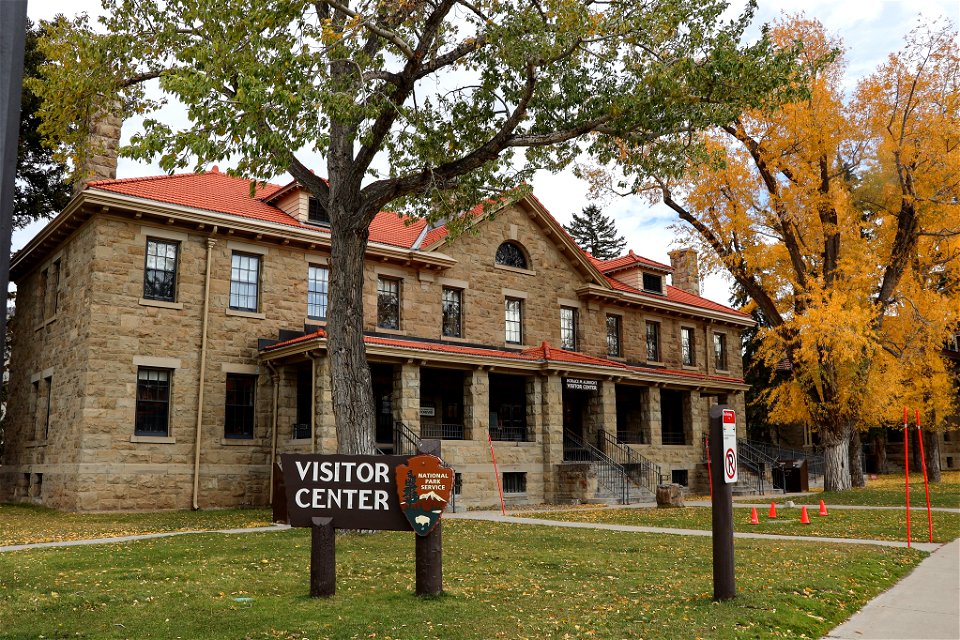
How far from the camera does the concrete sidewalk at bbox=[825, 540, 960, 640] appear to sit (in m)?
6.49

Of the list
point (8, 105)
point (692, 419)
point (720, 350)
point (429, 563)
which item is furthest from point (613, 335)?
point (8, 105)

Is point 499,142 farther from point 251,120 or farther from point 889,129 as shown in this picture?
point 889,129

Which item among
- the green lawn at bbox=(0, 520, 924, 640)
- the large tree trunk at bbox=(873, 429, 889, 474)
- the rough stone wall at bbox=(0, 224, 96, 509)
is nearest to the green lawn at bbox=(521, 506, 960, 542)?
the green lawn at bbox=(0, 520, 924, 640)

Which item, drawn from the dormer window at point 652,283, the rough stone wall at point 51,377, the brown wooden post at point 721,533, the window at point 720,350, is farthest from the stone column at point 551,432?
the brown wooden post at point 721,533

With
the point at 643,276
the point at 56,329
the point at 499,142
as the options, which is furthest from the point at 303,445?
the point at 643,276

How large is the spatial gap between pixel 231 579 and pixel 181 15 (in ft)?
33.7

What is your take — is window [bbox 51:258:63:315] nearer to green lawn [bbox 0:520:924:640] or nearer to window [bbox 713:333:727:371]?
green lawn [bbox 0:520:924:640]

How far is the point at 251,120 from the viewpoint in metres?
11.0

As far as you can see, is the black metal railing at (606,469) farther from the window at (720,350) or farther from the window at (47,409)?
the window at (47,409)

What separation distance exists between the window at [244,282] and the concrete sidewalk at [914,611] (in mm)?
17650

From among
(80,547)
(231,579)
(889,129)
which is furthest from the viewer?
(889,129)

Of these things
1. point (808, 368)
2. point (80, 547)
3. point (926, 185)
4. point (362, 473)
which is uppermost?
point (926, 185)

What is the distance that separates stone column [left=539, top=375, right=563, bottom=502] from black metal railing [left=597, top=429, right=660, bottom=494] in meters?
2.35

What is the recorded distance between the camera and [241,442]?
21.2 meters
